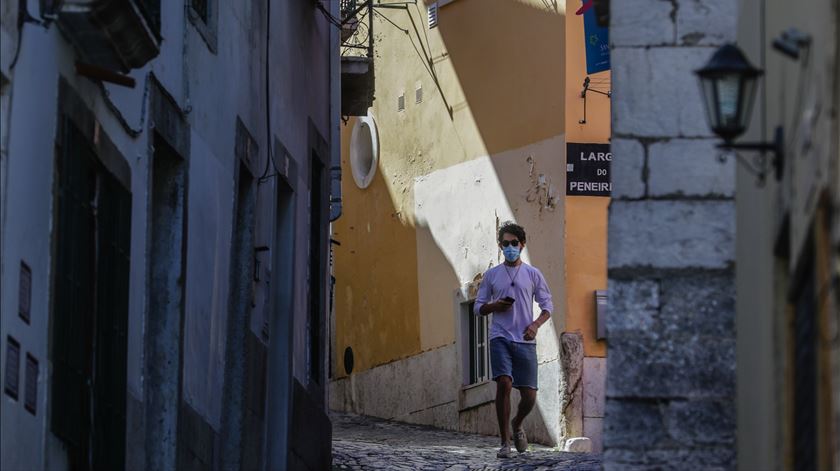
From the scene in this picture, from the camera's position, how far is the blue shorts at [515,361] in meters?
15.0

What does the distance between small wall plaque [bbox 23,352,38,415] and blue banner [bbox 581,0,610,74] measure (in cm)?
1055

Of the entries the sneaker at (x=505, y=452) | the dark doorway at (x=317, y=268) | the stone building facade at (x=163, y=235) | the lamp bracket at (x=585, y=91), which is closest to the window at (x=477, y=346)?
the lamp bracket at (x=585, y=91)

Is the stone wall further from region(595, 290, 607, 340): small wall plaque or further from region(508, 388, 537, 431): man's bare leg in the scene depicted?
region(595, 290, 607, 340): small wall plaque

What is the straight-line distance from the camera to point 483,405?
20.2 m

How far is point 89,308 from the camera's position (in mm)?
9742

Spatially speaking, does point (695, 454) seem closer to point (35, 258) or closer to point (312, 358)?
point (35, 258)

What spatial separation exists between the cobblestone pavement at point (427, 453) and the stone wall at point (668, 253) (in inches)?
162

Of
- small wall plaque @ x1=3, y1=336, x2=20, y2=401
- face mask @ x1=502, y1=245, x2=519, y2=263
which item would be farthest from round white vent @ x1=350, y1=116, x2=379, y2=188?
small wall plaque @ x1=3, y1=336, x2=20, y2=401

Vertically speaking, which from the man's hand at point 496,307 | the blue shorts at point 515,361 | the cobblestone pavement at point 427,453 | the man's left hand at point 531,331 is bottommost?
the cobblestone pavement at point 427,453

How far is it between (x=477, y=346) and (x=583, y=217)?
2270 millimetres


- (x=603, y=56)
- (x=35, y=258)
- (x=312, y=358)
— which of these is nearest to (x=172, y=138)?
(x=35, y=258)

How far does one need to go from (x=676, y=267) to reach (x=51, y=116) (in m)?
3.10

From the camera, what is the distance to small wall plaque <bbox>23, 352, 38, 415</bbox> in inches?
339

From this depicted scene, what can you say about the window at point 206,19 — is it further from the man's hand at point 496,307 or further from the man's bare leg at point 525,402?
the man's bare leg at point 525,402
